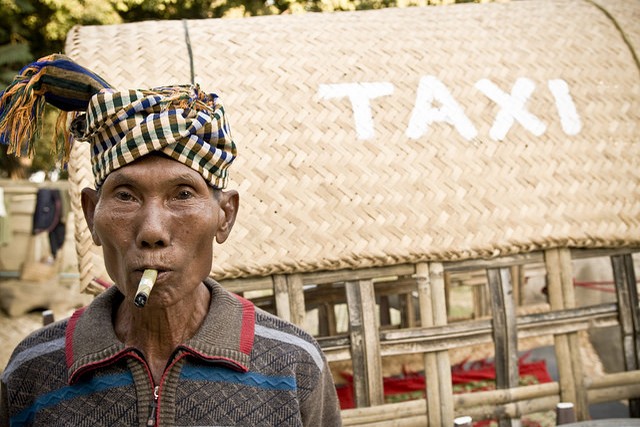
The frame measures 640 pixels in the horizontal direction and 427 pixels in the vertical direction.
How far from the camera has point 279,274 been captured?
2744mm

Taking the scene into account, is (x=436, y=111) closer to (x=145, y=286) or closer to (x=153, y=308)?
(x=153, y=308)

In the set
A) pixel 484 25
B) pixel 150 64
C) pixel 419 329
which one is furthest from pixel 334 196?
pixel 484 25

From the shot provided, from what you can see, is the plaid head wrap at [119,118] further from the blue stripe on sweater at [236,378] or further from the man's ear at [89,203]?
the blue stripe on sweater at [236,378]

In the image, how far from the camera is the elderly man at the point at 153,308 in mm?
1469

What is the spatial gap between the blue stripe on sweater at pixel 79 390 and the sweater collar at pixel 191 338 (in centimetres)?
3

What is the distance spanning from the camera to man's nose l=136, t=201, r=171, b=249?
1.44 m

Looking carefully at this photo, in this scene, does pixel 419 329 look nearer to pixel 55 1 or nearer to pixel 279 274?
pixel 279 274

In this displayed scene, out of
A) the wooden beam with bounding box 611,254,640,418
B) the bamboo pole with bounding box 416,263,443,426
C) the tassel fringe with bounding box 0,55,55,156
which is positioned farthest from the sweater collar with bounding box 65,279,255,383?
the wooden beam with bounding box 611,254,640,418

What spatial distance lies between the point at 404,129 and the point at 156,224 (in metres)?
1.70

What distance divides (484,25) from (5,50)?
31.0 ft

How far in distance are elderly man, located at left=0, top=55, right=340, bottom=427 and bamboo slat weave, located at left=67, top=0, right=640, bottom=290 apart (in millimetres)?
1028

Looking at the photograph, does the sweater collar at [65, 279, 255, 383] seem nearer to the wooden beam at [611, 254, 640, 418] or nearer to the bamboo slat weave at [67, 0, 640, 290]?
the bamboo slat weave at [67, 0, 640, 290]

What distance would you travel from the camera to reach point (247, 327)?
1.66 metres

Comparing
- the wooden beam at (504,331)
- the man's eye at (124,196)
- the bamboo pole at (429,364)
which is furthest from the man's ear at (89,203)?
the wooden beam at (504,331)
